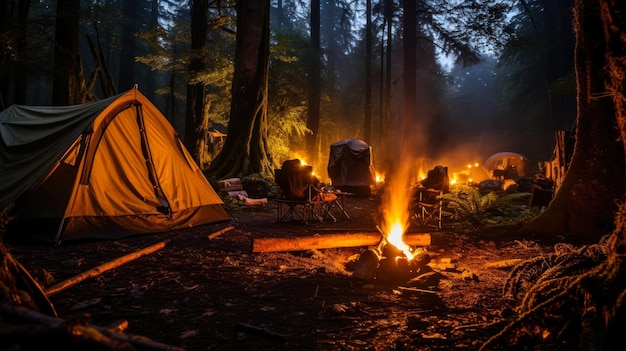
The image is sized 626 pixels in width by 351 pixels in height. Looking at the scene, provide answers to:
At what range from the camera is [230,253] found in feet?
17.1

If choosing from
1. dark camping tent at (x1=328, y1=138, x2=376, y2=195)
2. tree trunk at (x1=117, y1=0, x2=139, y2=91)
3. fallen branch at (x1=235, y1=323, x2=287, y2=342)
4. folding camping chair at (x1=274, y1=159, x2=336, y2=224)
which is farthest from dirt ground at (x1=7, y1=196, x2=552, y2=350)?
tree trunk at (x1=117, y1=0, x2=139, y2=91)

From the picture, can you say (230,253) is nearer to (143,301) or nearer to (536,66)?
(143,301)

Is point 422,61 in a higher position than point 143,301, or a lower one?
higher

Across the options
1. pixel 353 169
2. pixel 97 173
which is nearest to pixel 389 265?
pixel 97 173

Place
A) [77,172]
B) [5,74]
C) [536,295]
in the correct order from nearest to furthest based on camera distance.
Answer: [536,295] < [77,172] < [5,74]

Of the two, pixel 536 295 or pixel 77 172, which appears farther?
pixel 77 172

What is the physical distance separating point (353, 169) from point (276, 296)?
12222 mm

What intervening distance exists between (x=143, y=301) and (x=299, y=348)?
1.76 m

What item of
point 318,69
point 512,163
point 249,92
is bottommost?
point 512,163

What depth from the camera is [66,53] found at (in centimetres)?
1127

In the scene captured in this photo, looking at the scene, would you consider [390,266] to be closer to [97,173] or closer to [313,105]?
[97,173]

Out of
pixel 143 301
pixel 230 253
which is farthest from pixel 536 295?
pixel 230 253

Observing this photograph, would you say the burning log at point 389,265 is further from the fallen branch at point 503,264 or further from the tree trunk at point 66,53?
the tree trunk at point 66,53

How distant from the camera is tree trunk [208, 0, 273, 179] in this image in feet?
41.4
